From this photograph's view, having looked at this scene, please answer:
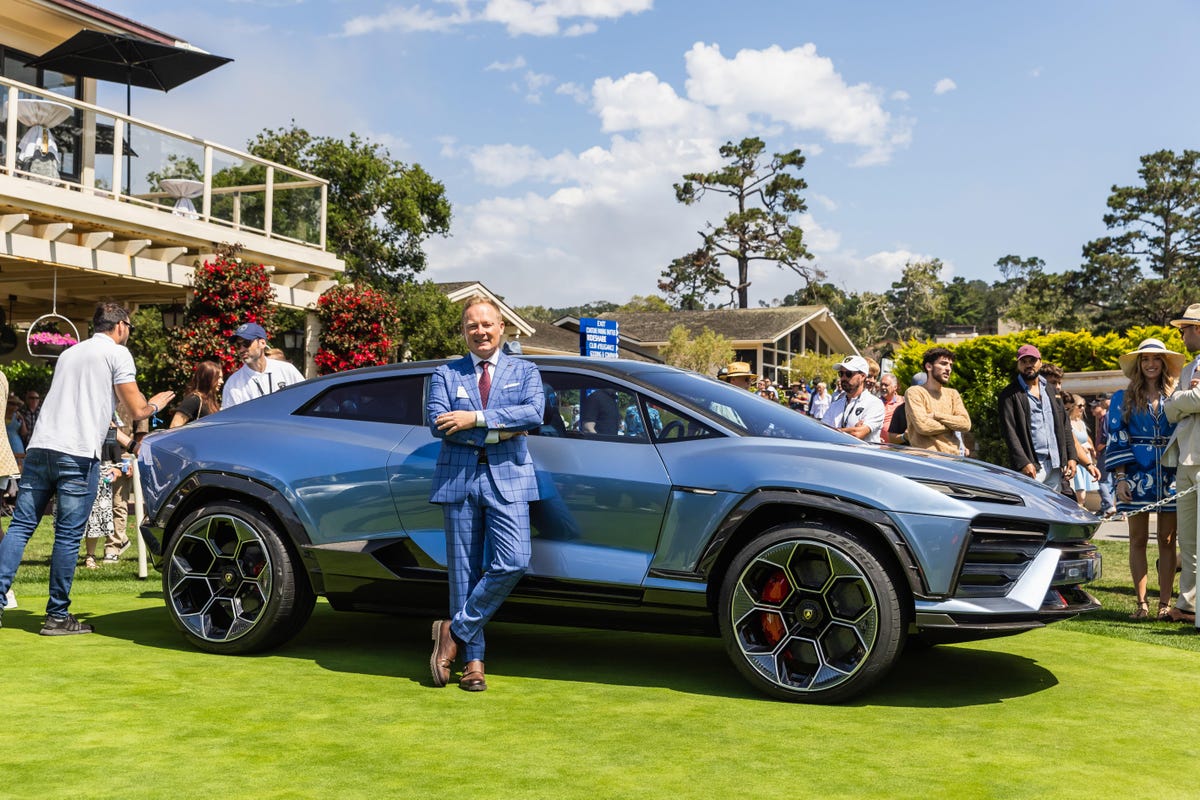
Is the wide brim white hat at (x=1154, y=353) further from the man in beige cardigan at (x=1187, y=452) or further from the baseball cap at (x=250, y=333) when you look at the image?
the baseball cap at (x=250, y=333)

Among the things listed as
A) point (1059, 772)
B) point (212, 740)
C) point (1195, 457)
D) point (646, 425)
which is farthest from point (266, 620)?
point (1195, 457)

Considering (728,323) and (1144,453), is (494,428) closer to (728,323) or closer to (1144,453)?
(1144,453)

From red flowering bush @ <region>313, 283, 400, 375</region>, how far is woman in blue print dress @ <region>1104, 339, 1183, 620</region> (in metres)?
14.6

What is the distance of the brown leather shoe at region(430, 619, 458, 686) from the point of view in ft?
19.6

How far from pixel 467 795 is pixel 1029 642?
4615 mm

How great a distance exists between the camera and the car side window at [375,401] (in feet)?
21.7

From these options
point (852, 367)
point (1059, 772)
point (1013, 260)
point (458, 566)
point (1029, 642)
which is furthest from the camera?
point (1013, 260)

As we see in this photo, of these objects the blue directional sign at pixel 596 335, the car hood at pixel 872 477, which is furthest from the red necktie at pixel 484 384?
the blue directional sign at pixel 596 335

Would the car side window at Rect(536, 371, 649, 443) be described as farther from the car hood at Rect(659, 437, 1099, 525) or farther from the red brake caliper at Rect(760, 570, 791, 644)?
the red brake caliper at Rect(760, 570, 791, 644)

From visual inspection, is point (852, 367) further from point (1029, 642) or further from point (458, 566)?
point (458, 566)

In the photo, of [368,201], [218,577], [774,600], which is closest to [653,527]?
[774,600]

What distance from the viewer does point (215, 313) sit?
18.2 m

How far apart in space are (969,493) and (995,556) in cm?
29

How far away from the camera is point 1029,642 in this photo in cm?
766
